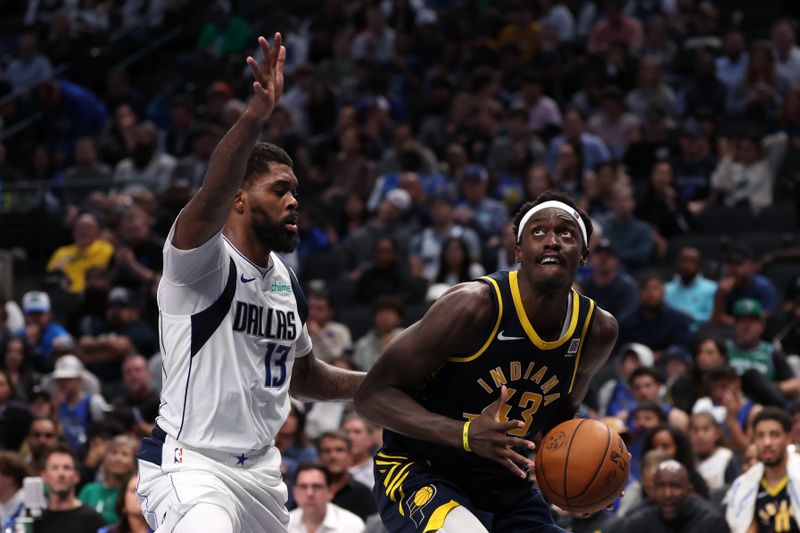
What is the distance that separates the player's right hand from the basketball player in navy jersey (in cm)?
1

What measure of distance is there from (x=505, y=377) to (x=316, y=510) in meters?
4.29

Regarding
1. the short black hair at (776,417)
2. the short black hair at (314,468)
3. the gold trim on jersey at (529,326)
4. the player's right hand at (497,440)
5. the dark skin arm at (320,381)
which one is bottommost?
the short black hair at (314,468)

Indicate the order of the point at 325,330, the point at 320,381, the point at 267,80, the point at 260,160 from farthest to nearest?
1. the point at 325,330
2. the point at 320,381
3. the point at 260,160
4. the point at 267,80

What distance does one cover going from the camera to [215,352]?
5770 mm

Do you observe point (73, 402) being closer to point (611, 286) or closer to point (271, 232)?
point (611, 286)

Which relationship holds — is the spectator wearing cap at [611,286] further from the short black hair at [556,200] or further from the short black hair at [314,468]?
the short black hair at [556,200]

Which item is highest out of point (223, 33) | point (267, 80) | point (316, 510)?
point (267, 80)

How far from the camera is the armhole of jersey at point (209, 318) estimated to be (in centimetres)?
575

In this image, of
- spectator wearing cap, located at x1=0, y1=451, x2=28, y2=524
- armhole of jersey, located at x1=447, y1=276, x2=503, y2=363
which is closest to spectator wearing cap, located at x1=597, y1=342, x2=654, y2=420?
spectator wearing cap, located at x1=0, y1=451, x2=28, y2=524

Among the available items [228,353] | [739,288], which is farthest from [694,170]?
[228,353]

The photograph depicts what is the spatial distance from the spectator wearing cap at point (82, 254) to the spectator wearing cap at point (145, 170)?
1023mm

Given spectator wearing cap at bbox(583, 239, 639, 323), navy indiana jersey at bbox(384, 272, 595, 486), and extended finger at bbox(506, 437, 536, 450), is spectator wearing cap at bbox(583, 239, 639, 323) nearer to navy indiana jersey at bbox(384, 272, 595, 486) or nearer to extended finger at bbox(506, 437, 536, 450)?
navy indiana jersey at bbox(384, 272, 595, 486)

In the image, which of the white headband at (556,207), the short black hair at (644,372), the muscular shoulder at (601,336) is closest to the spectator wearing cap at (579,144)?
the short black hair at (644,372)

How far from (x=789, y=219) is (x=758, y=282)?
1.96 meters
